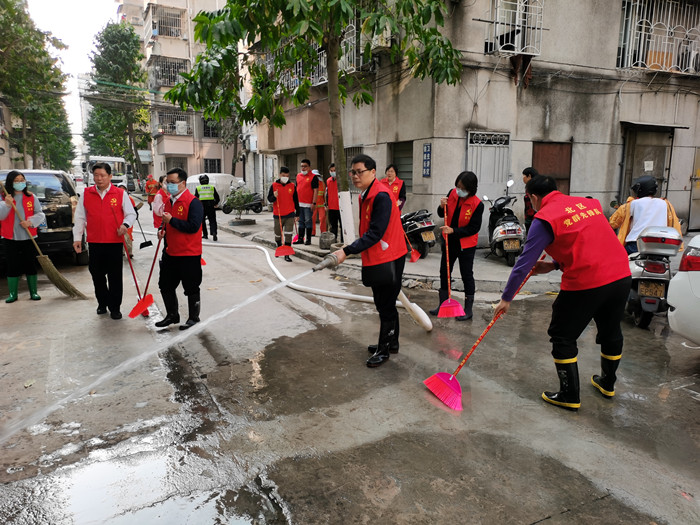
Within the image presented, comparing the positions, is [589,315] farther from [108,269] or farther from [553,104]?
[553,104]

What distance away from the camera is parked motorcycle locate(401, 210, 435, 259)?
9180 millimetres

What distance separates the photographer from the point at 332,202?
10727mm

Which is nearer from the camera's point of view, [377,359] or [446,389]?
[446,389]

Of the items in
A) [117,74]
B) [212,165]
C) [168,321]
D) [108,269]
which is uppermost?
[117,74]

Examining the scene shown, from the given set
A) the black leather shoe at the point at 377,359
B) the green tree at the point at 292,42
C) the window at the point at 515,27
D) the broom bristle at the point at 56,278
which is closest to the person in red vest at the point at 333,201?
the green tree at the point at 292,42

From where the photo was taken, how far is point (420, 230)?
9.23 metres

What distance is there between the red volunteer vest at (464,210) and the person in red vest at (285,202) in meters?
4.77

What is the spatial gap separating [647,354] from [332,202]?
7.04 m

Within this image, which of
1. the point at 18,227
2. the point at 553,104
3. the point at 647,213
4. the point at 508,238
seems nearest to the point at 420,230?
the point at 508,238

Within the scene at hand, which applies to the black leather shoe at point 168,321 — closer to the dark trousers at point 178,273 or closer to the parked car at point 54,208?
the dark trousers at point 178,273

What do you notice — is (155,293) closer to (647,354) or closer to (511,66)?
(647,354)

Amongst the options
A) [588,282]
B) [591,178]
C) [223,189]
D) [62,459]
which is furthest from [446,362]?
[223,189]

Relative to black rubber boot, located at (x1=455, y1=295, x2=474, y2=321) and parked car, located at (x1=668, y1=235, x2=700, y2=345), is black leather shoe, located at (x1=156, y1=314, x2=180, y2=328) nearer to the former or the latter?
black rubber boot, located at (x1=455, y1=295, x2=474, y2=321)

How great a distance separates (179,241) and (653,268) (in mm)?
5222
